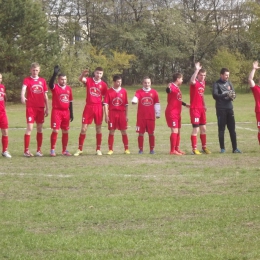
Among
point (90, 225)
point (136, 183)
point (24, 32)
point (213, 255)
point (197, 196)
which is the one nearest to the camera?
point (213, 255)

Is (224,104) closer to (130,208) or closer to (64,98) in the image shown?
(64,98)

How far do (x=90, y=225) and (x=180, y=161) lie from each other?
5.83 metres

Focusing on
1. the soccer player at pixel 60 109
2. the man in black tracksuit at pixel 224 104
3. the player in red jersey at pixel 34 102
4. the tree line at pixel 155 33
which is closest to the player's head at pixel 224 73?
the man in black tracksuit at pixel 224 104

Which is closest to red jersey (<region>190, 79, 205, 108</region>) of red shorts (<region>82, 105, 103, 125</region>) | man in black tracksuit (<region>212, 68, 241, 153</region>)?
man in black tracksuit (<region>212, 68, 241, 153</region>)

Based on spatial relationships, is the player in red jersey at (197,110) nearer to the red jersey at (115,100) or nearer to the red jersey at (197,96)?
the red jersey at (197,96)

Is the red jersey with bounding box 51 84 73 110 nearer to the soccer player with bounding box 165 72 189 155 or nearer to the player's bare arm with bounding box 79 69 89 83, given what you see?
the player's bare arm with bounding box 79 69 89 83

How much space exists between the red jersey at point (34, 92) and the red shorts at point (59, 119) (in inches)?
14.9

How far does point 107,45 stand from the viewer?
241 feet

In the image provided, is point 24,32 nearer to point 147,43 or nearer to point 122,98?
point 147,43

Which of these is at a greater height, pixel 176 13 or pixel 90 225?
pixel 176 13

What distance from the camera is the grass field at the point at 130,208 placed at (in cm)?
618

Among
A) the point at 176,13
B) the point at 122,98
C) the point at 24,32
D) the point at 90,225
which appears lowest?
the point at 90,225

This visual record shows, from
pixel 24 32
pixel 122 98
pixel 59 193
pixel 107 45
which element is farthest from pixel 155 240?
pixel 107 45

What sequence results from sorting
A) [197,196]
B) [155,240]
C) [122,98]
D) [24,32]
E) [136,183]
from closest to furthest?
[155,240]
[197,196]
[136,183]
[122,98]
[24,32]
